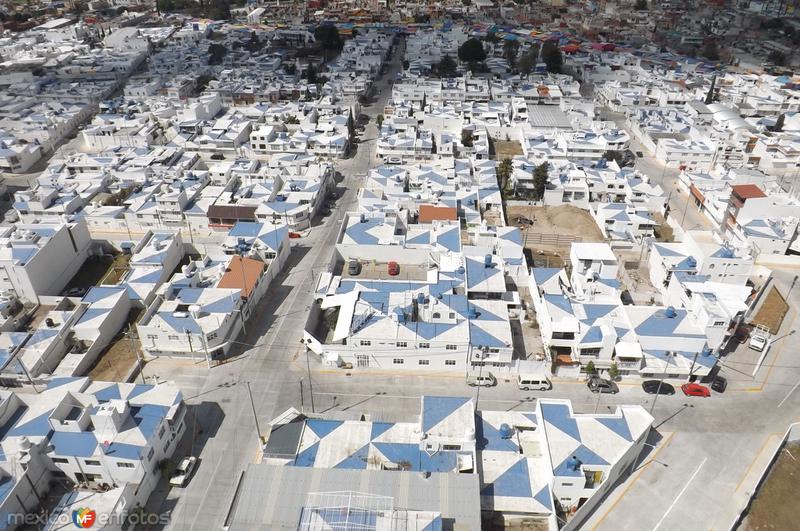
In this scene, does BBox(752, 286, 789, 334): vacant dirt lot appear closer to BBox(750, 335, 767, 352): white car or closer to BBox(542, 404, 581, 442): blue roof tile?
BBox(750, 335, 767, 352): white car

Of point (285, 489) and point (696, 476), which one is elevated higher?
point (285, 489)

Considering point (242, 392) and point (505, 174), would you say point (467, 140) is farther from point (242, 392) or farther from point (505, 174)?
point (242, 392)

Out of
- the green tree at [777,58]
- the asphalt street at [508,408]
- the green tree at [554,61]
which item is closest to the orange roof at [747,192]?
the asphalt street at [508,408]

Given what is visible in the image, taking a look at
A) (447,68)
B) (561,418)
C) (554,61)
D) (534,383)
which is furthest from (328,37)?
(561,418)

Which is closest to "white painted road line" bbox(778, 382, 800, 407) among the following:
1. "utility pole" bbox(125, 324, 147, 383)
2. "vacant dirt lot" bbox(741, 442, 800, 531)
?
"vacant dirt lot" bbox(741, 442, 800, 531)

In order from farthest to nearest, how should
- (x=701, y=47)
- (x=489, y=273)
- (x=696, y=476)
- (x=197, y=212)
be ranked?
(x=701, y=47)
(x=197, y=212)
(x=489, y=273)
(x=696, y=476)

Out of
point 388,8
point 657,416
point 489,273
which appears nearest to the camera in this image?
point 657,416

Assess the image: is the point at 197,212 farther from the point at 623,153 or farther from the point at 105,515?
the point at 623,153

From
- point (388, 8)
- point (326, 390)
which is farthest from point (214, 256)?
point (388, 8)
